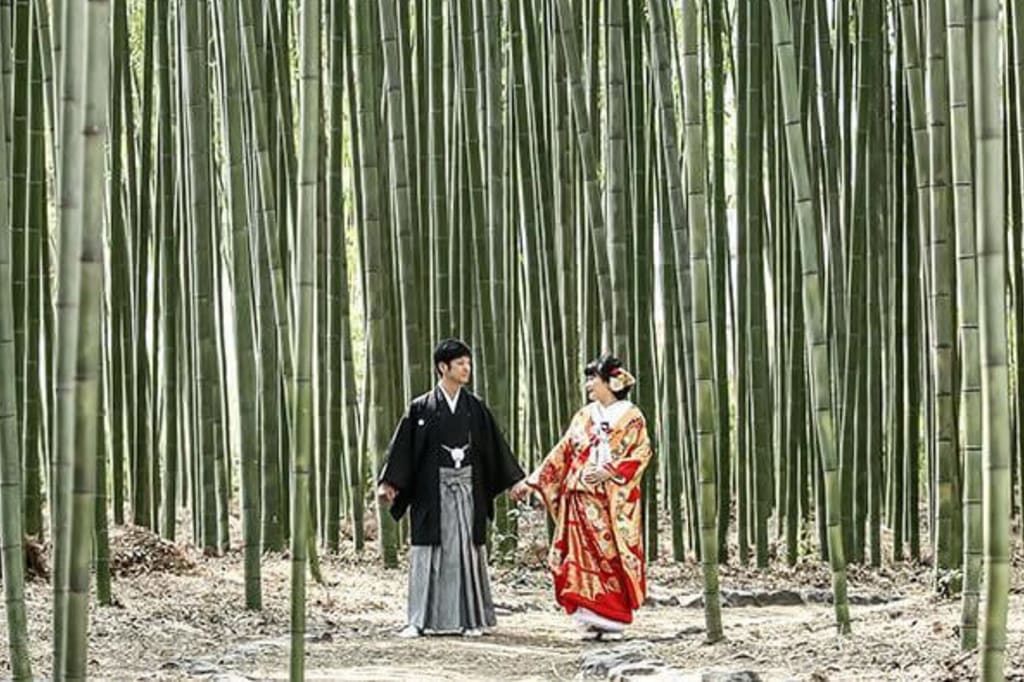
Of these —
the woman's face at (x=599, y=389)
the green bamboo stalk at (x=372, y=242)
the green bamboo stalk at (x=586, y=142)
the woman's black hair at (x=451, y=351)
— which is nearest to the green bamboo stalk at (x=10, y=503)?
the woman's black hair at (x=451, y=351)

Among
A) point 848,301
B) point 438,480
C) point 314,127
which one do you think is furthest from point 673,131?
point 314,127

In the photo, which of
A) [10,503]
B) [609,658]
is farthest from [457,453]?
[10,503]

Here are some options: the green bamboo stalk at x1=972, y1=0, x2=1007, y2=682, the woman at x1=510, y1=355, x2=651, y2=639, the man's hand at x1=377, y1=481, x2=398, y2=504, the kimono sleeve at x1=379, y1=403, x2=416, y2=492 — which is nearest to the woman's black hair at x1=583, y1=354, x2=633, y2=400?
the woman at x1=510, y1=355, x2=651, y2=639

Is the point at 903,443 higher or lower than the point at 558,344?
lower

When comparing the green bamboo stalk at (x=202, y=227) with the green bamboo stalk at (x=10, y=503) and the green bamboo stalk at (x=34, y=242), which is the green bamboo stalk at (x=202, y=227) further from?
the green bamboo stalk at (x=10, y=503)

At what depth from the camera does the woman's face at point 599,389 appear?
6.93 m

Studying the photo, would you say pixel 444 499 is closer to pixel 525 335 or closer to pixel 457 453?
pixel 457 453

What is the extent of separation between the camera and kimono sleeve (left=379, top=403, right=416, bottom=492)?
6.91m

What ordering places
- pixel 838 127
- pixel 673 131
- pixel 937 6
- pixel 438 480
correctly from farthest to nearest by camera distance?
pixel 838 127 < pixel 673 131 < pixel 438 480 < pixel 937 6

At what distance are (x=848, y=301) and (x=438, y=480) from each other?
2377 mm

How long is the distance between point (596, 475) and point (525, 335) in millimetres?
3843

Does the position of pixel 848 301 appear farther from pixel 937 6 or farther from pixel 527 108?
pixel 937 6

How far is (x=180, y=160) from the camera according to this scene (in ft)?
29.6

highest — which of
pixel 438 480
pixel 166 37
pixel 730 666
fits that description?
pixel 166 37
